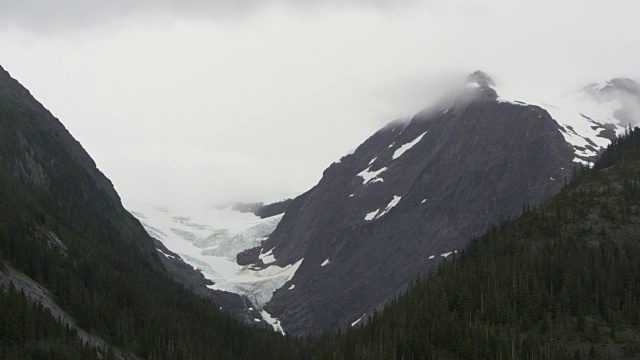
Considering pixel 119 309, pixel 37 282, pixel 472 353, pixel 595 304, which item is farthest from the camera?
pixel 119 309

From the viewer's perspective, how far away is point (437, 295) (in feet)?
589

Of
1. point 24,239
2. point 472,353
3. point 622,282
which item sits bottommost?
point 472,353

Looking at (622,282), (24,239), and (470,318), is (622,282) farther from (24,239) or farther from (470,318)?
(24,239)

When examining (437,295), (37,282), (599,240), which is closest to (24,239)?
(37,282)

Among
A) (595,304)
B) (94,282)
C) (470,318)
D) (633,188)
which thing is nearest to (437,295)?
(470,318)

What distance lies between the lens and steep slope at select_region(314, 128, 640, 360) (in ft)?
484

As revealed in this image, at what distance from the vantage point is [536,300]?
162 meters

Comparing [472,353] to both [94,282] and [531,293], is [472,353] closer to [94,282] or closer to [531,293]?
[531,293]

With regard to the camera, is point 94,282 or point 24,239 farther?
point 94,282

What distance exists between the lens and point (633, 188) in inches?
7849

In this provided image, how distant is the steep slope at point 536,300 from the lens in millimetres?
147375

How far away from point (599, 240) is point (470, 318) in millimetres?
35592

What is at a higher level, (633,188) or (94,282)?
(633,188)

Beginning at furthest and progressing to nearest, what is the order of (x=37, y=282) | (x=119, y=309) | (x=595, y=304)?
(x=119, y=309)
(x=37, y=282)
(x=595, y=304)
